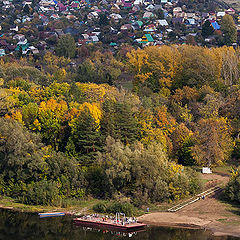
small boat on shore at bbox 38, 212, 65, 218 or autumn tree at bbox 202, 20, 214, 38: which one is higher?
autumn tree at bbox 202, 20, 214, 38

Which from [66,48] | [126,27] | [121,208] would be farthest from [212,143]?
[126,27]

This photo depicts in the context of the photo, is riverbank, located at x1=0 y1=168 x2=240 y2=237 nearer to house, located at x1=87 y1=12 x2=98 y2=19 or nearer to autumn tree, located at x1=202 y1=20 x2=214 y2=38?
autumn tree, located at x1=202 y1=20 x2=214 y2=38

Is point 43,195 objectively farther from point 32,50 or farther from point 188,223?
point 32,50

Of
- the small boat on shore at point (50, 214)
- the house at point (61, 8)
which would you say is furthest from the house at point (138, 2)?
the small boat on shore at point (50, 214)

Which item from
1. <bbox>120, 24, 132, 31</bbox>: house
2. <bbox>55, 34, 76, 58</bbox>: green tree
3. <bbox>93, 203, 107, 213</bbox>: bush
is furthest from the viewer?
<bbox>120, 24, 132, 31</bbox>: house

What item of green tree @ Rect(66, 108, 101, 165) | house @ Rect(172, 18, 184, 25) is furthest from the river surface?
house @ Rect(172, 18, 184, 25)

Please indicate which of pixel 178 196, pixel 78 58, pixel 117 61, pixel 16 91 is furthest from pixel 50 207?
pixel 78 58
